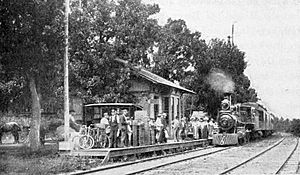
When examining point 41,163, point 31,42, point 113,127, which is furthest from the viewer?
point 113,127

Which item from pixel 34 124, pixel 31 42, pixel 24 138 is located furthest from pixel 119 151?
pixel 24 138

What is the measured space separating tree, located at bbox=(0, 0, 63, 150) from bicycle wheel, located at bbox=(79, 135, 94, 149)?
91.4 inches

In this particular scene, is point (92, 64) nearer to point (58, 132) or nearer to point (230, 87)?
point (58, 132)

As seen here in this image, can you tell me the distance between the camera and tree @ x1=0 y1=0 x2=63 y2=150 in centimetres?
1847

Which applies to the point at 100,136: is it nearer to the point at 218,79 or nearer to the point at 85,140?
the point at 85,140

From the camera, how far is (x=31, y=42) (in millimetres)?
19391

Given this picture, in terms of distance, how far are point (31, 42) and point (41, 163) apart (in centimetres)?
524

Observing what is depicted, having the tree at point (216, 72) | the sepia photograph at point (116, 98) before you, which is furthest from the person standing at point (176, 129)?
the tree at point (216, 72)

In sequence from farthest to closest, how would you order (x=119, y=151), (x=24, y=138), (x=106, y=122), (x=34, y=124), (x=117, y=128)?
1. (x=24, y=138)
2. (x=34, y=124)
3. (x=106, y=122)
4. (x=117, y=128)
5. (x=119, y=151)

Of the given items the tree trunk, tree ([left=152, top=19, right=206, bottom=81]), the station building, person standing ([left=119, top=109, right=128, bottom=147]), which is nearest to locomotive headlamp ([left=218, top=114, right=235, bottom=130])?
the station building

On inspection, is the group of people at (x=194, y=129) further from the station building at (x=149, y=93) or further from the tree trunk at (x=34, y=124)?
the tree trunk at (x=34, y=124)

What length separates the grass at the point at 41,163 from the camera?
49.8 ft

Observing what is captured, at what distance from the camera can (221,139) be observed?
3178cm

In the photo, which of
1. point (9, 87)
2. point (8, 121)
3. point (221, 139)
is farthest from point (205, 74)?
point (9, 87)
